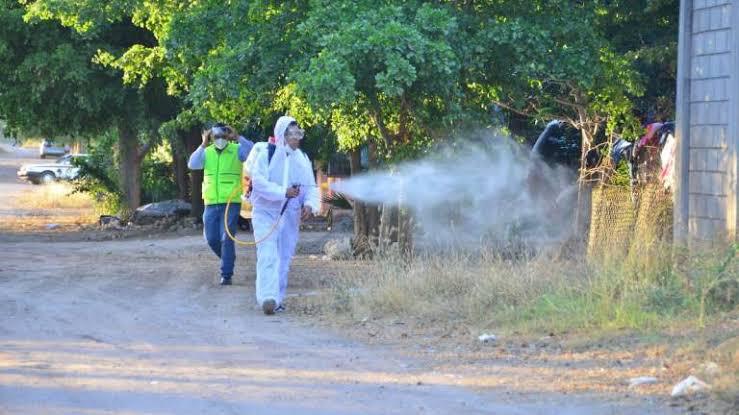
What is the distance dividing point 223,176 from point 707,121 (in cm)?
519

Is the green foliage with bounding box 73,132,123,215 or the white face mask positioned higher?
the white face mask

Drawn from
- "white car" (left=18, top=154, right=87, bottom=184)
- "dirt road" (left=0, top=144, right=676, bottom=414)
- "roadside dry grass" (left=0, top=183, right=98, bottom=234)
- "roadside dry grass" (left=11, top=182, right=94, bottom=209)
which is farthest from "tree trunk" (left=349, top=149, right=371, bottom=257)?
"white car" (left=18, top=154, right=87, bottom=184)

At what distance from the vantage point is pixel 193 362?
8.06 metres

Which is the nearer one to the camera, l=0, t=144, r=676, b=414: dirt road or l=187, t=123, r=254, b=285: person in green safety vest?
l=0, t=144, r=676, b=414: dirt road

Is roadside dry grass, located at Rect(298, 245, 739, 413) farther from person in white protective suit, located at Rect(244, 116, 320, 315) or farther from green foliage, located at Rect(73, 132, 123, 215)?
green foliage, located at Rect(73, 132, 123, 215)

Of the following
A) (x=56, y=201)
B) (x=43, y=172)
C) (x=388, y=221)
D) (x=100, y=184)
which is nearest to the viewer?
(x=388, y=221)

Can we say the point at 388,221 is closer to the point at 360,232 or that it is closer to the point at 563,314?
the point at 360,232

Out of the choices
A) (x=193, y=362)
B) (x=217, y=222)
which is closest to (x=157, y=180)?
(x=217, y=222)

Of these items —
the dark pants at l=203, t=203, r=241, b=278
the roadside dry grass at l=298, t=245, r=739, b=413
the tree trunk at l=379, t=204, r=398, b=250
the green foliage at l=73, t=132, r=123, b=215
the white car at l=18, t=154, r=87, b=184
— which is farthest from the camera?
the white car at l=18, t=154, r=87, b=184

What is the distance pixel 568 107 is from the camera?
14.5 metres

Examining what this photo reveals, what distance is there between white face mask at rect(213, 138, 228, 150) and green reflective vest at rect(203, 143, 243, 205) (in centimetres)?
4

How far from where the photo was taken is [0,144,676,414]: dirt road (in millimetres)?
6785

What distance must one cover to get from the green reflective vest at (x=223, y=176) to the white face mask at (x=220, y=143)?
4 centimetres

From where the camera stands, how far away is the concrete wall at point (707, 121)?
1116 centimetres
